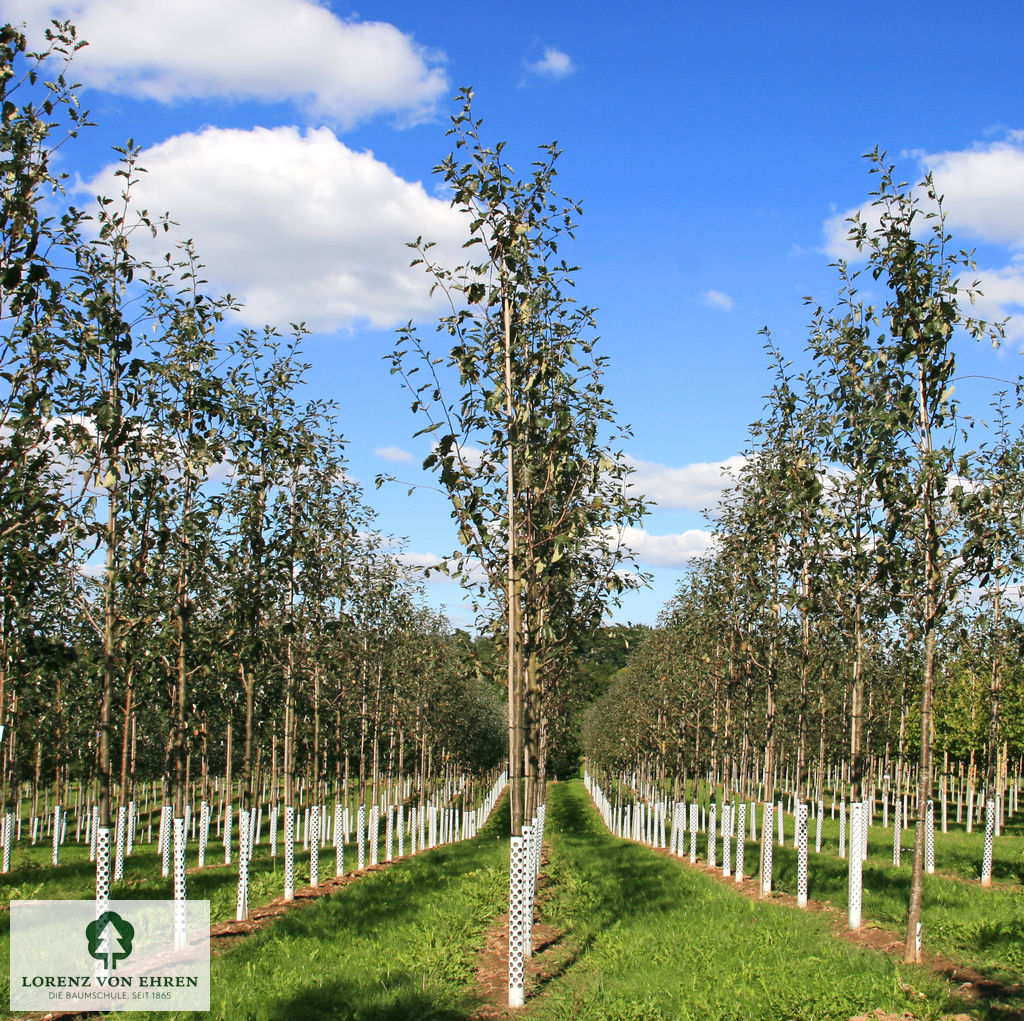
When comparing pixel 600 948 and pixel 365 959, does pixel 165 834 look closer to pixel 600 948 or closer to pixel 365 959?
pixel 365 959

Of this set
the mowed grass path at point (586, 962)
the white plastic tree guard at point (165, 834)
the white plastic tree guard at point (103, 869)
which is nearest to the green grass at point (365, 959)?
the mowed grass path at point (586, 962)

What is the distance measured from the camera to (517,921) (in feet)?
34.7

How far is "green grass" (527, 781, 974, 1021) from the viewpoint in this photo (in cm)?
937

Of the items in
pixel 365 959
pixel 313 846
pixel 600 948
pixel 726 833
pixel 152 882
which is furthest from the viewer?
pixel 726 833

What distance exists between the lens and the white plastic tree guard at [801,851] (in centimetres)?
1622

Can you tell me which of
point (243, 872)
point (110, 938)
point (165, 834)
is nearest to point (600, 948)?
point (243, 872)

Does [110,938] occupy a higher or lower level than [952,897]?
higher

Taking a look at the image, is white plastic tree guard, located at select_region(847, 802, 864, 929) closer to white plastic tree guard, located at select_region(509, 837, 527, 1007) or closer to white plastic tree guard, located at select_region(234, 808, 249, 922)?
white plastic tree guard, located at select_region(509, 837, 527, 1007)

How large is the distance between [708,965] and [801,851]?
5735 millimetres

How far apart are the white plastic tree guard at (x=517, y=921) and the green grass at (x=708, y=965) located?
0.28m

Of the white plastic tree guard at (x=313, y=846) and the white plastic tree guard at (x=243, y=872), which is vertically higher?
the white plastic tree guard at (x=243, y=872)

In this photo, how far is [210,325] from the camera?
12.2 meters

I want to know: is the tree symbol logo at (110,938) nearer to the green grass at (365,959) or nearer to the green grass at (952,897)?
the green grass at (365,959)

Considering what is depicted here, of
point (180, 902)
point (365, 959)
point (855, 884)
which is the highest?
point (180, 902)
